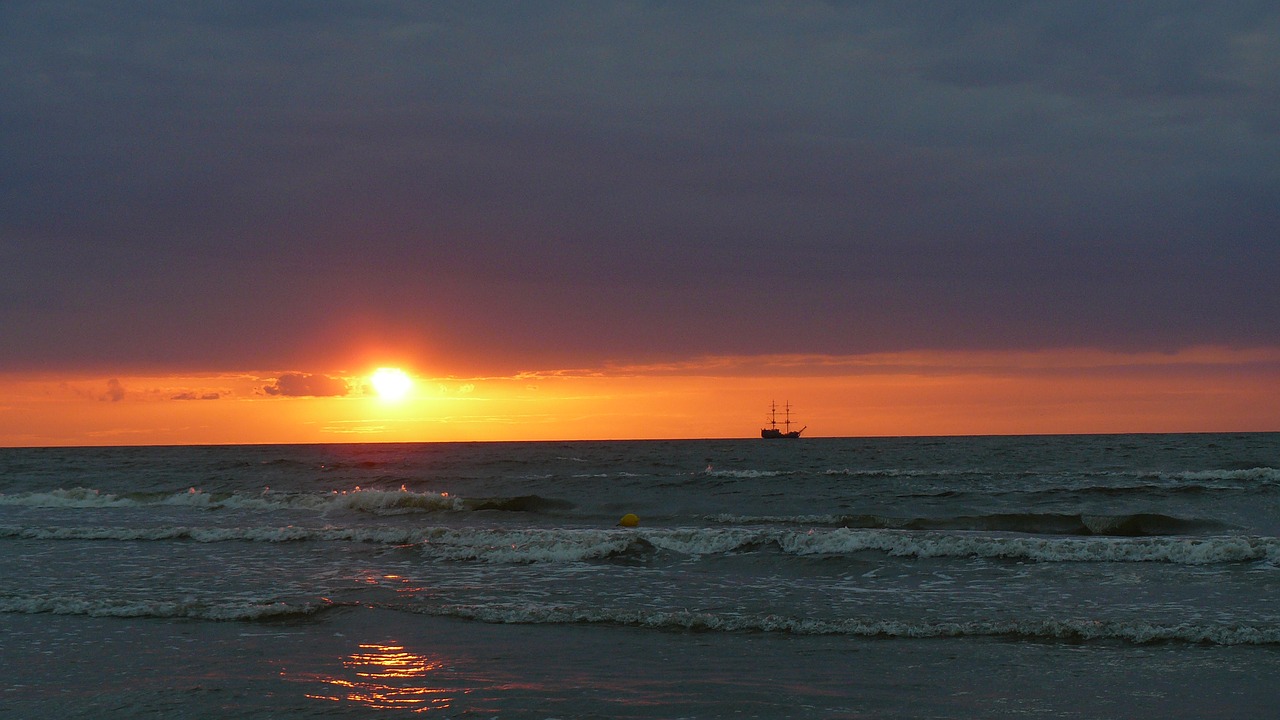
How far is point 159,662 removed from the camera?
12289 mm

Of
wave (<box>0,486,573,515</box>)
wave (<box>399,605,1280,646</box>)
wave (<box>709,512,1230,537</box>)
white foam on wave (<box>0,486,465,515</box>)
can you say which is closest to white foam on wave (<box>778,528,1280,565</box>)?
wave (<box>709,512,1230,537</box>)

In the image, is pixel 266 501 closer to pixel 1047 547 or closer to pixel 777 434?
pixel 1047 547

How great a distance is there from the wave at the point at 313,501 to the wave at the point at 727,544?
9876 millimetres

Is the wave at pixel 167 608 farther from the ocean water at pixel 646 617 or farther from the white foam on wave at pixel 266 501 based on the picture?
the white foam on wave at pixel 266 501

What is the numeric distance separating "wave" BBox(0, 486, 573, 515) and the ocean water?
373 centimetres

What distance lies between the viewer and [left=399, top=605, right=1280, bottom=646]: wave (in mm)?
13195

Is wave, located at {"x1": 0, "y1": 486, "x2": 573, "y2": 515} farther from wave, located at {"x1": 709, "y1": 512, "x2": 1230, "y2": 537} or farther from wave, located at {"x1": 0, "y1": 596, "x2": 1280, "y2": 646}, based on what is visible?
wave, located at {"x1": 0, "y1": 596, "x2": 1280, "y2": 646}

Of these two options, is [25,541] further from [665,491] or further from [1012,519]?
[1012,519]

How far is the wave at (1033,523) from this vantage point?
28.4 m

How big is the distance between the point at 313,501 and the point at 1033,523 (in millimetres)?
27283

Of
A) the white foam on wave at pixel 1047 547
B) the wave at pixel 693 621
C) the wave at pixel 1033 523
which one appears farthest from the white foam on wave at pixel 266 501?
the wave at pixel 693 621

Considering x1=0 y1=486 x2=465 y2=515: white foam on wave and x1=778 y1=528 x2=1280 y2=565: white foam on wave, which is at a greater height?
x1=778 y1=528 x2=1280 y2=565: white foam on wave

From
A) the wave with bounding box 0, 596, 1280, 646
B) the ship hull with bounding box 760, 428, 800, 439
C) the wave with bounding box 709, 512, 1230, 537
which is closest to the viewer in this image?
the wave with bounding box 0, 596, 1280, 646

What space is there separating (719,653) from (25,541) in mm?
22197
